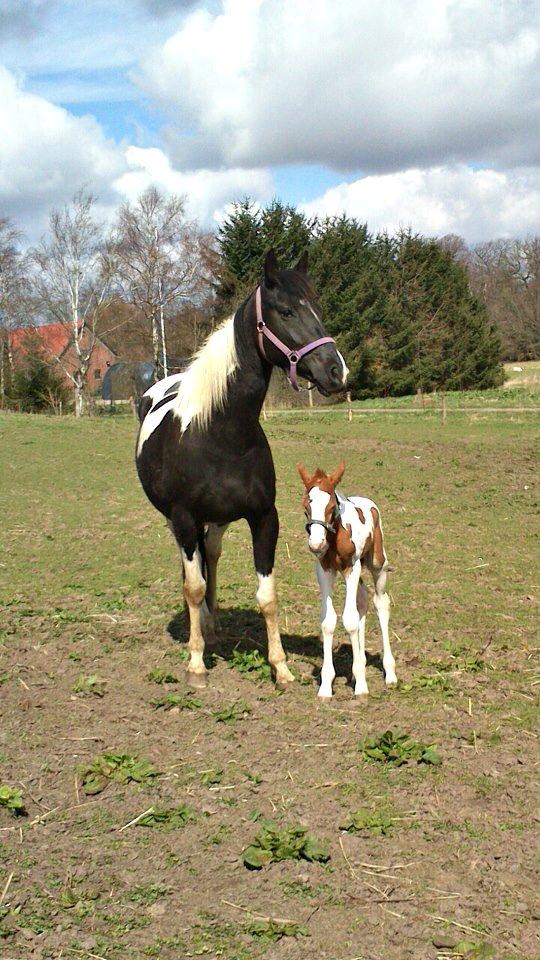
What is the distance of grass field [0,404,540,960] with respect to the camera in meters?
3.53

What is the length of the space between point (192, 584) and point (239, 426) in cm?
130

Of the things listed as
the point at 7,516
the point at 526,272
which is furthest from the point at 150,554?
the point at 526,272

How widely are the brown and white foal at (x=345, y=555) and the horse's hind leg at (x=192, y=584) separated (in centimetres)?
98

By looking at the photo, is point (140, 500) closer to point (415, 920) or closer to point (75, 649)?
point (75, 649)

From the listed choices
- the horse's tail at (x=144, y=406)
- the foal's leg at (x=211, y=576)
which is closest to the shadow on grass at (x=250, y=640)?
the foal's leg at (x=211, y=576)

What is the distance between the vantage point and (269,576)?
634cm

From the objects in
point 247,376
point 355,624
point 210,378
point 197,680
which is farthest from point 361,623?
point 210,378

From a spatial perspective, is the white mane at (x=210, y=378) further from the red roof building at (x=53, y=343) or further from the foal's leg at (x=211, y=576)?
the red roof building at (x=53, y=343)

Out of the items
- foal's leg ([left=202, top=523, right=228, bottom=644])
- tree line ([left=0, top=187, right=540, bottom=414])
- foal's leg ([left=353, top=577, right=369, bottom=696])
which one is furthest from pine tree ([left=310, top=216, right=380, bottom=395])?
foal's leg ([left=353, top=577, right=369, bottom=696])

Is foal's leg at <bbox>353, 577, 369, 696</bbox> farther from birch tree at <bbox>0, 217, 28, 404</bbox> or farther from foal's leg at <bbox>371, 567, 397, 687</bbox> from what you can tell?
birch tree at <bbox>0, 217, 28, 404</bbox>

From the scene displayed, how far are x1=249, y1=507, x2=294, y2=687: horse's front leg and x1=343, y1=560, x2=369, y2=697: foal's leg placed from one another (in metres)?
0.62

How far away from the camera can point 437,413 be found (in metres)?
32.3

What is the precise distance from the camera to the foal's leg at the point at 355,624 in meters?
5.86

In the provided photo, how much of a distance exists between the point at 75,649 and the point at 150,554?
12.1ft
